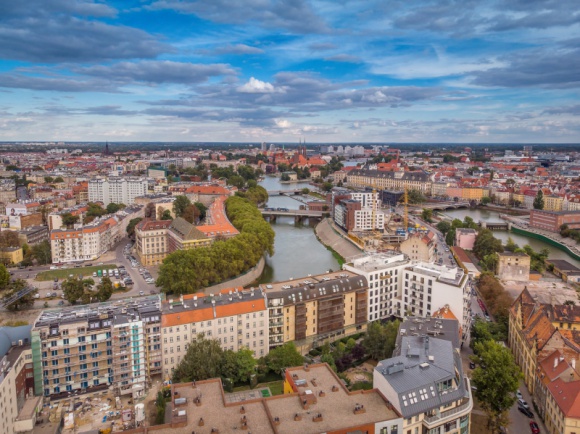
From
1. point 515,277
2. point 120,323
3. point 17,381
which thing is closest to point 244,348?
point 120,323

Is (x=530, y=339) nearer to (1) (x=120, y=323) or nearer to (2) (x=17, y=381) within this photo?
(1) (x=120, y=323)

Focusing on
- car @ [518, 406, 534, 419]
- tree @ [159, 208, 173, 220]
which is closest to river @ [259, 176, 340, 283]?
tree @ [159, 208, 173, 220]

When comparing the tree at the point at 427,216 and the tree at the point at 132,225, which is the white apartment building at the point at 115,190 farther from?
the tree at the point at 427,216

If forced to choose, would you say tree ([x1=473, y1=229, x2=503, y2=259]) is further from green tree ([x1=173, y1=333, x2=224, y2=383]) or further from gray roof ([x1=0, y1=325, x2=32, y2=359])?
gray roof ([x1=0, y1=325, x2=32, y2=359])

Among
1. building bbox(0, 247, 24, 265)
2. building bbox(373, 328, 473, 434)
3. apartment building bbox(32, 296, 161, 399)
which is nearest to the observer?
building bbox(373, 328, 473, 434)

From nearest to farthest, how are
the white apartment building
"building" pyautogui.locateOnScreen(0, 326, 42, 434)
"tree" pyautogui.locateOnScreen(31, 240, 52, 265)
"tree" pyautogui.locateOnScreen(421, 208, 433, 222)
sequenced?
"building" pyautogui.locateOnScreen(0, 326, 42, 434), "tree" pyautogui.locateOnScreen(31, 240, 52, 265), "tree" pyautogui.locateOnScreen(421, 208, 433, 222), the white apartment building

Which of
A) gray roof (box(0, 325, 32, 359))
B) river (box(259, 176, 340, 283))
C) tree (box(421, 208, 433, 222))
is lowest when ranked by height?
river (box(259, 176, 340, 283))

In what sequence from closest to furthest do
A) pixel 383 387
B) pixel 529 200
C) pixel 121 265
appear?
pixel 383 387 < pixel 121 265 < pixel 529 200
